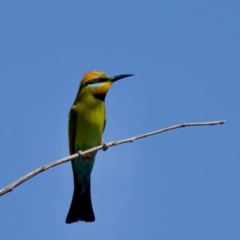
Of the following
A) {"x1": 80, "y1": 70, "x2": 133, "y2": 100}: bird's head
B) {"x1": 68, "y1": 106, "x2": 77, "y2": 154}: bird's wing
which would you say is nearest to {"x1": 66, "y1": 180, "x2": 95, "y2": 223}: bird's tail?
{"x1": 68, "y1": 106, "x2": 77, "y2": 154}: bird's wing

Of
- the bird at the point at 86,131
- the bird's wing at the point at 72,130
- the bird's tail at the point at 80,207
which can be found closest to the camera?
the bird's tail at the point at 80,207

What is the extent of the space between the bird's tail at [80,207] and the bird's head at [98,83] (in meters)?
0.67

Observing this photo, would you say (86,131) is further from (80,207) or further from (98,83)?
(80,207)

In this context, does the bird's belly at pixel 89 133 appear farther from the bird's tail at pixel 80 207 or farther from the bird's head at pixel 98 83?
the bird's tail at pixel 80 207

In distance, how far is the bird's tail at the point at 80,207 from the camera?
4230 mm

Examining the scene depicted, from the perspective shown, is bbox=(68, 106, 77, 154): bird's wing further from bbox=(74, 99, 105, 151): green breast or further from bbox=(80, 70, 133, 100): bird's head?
bbox=(80, 70, 133, 100): bird's head

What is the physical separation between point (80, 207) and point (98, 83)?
0.90 meters

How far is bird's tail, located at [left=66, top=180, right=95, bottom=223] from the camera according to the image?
4.23 meters

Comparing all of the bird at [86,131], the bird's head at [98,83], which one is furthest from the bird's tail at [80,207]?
the bird's head at [98,83]

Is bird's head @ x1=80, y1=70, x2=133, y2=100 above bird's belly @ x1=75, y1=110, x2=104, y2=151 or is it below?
above

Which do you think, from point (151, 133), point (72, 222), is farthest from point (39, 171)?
point (72, 222)

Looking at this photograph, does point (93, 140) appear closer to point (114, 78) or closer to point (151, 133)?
point (114, 78)

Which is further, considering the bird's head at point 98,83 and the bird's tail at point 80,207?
the bird's head at point 98,83

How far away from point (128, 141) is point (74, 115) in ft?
7.83
